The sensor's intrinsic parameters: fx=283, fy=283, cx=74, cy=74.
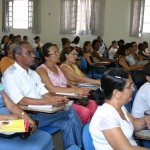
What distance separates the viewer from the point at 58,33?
451 inches

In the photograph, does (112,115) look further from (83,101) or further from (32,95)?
(83,101)

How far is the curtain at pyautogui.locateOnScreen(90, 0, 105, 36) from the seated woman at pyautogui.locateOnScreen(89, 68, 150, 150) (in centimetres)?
897

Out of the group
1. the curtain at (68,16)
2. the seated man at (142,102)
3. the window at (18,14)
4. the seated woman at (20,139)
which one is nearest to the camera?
the seated woman at (20,139)

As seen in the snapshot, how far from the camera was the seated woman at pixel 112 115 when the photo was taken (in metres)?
1.56

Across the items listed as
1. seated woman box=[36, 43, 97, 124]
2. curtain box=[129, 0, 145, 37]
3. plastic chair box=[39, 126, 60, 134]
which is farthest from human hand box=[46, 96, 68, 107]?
curtain box=[129, 0, 145, 37]

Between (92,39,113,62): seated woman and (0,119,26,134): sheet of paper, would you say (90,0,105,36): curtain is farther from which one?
(0,119,26,134): sheet of paper

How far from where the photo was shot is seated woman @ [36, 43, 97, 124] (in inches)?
125

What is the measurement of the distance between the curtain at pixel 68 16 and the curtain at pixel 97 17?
0.72 metres

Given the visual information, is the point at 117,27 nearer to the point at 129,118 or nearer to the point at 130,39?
the point at 130,39

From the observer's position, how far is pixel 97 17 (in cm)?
1049

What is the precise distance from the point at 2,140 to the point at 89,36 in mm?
8984

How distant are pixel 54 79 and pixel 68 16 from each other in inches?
305

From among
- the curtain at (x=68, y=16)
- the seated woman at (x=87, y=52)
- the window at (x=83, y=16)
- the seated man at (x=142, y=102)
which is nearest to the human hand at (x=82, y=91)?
the seated man at (x=142, y=102)

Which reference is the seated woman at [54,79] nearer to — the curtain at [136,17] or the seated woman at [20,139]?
the seated woman at [20,139]
